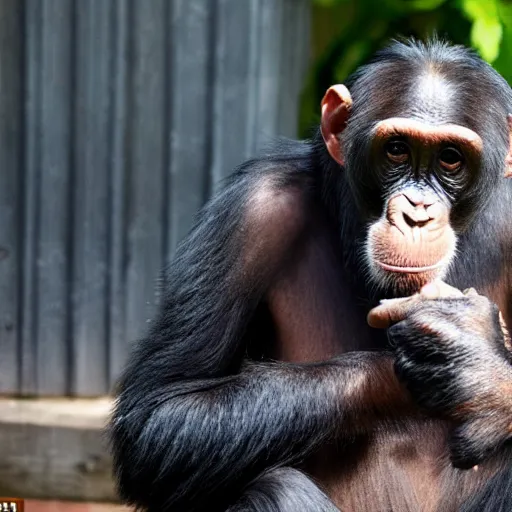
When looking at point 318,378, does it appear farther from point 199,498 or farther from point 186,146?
point 186,146

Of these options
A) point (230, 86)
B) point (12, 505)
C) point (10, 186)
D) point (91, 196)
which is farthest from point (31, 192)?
point (12, 505)

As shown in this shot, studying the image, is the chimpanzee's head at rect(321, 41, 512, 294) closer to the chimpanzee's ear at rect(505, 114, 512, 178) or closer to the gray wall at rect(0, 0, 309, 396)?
the chimpanzee's ear at rect(505, 114, 512, 178)

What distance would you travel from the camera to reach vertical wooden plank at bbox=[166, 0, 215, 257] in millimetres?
6105

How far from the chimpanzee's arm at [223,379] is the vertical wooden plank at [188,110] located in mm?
1983

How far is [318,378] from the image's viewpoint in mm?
3836

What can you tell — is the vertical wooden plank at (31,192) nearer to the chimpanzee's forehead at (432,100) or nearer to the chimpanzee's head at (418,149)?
the chimpanzee's head at (418,149)

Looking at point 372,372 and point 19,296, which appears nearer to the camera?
point 372,372

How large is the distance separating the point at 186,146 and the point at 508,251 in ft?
7.97

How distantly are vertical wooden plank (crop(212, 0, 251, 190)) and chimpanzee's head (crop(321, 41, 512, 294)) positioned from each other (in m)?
2.09

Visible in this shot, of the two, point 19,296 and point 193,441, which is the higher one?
point 193,441

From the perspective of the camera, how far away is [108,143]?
6.23m

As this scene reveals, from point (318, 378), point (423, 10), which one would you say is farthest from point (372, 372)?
point (423, 10)

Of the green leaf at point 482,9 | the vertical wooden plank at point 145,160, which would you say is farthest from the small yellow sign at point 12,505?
the green leaf at point 482,9

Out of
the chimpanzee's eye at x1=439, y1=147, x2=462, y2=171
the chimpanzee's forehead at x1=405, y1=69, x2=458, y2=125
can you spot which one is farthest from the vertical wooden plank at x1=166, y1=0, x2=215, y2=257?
the chimpanzee's eye at x1=439, y1=147, x2=462, y2=171
